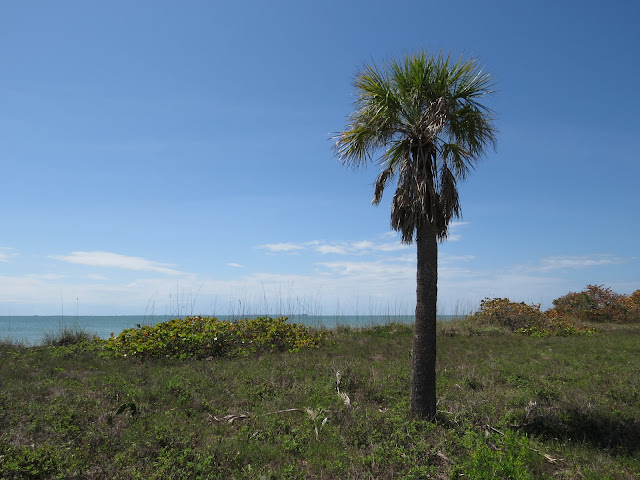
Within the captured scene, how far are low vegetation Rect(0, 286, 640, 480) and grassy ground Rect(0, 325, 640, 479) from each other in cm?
3

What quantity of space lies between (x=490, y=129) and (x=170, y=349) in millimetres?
12799

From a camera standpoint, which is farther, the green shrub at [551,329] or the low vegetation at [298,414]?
the green shrub at [551,329]

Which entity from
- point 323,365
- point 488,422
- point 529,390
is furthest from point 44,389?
point 529,390

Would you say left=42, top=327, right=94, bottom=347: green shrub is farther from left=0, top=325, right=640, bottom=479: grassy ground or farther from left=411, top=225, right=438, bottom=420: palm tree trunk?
left=411, top=225, right=438, bottom=420: palm tree trunk

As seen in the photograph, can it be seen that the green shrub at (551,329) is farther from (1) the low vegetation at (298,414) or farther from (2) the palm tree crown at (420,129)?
(2) the palm tree crown at (420,129)

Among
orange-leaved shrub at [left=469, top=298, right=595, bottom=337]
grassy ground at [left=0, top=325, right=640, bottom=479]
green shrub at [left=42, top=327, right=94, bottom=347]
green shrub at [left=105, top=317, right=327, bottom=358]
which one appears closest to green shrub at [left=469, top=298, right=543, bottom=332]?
orange-leaved shrub at [left=469, top=298, right=595, bottom=337]

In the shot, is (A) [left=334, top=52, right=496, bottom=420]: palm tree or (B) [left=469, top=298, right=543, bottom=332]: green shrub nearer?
(A) [left=334, top=52, right=496, bottom=420]: palm tree

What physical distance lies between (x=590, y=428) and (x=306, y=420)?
5.80m

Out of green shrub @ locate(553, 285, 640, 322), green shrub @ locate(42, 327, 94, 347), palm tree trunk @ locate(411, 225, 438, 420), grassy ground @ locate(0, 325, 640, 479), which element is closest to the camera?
grassy ground @ locate(0, 325, 640, 479)

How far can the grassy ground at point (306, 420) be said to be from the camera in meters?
6.49

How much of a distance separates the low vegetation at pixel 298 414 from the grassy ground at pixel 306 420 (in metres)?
0.03

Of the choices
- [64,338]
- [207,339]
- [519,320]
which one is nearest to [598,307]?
[519,320]

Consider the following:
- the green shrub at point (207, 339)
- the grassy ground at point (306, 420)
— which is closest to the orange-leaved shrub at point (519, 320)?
the grassy ground at point (306, 420)

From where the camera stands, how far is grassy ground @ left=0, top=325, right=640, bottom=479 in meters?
6.49
